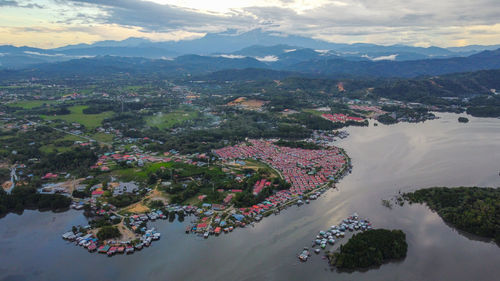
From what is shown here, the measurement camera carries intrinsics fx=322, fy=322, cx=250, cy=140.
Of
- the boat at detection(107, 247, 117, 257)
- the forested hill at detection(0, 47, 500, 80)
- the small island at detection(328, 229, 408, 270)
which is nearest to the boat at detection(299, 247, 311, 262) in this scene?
the small island at detection(328, 229, 408, 270)

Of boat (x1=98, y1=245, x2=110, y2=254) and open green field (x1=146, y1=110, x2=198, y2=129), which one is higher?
open green field (x1=146, y1=110, x2=198, y2=129)

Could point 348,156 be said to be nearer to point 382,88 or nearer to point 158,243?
point 158,243

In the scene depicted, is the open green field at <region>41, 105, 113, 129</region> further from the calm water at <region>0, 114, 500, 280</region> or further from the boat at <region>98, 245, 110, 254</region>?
the boat at <region>98, 245, 110, 254</region>

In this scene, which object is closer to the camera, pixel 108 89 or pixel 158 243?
pixel 158 243

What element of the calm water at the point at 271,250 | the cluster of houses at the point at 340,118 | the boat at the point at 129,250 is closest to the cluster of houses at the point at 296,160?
the calm water at the point at 271,250

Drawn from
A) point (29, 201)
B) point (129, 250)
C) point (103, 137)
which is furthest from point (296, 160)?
point (103, 137)

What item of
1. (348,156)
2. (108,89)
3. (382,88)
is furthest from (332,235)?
(108,89)

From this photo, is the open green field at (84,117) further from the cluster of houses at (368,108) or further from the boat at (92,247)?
the cluster of houses at (368,108)
